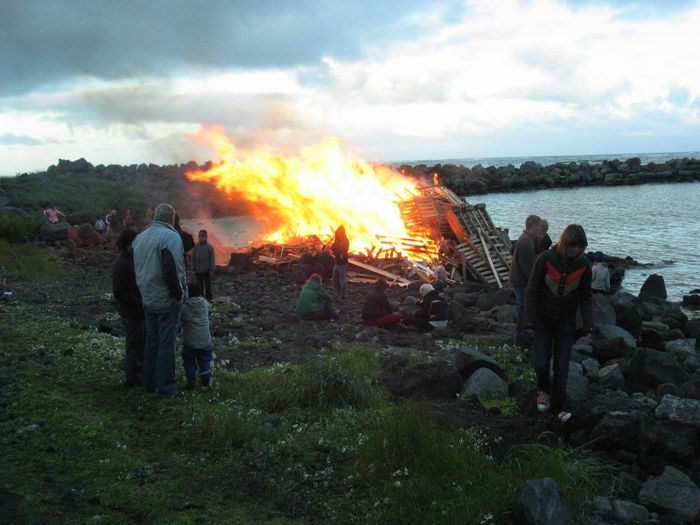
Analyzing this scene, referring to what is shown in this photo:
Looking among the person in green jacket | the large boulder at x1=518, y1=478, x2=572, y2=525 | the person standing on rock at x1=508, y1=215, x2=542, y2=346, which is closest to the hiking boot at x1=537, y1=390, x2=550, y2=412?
the large boulder at x1=518, y1=478, x2=572, y2=525

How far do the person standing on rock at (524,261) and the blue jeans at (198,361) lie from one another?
5660 millimetres

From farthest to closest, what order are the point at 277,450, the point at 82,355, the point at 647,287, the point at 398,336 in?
the point at 647,287 → the point at 398,336 → the point at 82,355 → the point at 277,450

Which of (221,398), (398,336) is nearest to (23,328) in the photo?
(221,398)

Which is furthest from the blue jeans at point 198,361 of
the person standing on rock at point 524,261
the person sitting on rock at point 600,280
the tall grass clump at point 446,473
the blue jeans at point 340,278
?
the person sitting on rock at point 600,280

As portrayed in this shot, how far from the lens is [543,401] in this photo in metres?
7.79

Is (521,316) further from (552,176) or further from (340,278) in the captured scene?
(552,176)

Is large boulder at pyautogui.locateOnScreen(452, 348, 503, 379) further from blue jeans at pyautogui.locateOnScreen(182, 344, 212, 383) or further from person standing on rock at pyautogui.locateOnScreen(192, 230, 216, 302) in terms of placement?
person standing on rock at pyautogui.locateOnScreen(192, 230, 216, 302)

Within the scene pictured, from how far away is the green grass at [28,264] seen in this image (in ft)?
64.0

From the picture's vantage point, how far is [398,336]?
1339 centimetres

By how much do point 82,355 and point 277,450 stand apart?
477cm

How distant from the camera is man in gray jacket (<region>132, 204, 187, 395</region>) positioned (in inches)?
309

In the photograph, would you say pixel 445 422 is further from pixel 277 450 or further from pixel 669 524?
pixel 669 524

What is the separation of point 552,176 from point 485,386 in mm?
74640

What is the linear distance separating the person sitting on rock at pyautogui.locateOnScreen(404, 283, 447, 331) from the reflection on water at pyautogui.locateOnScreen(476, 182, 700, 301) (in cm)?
1108
